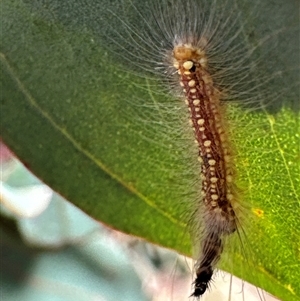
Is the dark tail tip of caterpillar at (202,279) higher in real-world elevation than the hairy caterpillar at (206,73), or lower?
lower

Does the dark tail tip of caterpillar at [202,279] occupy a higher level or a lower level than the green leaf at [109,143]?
lower

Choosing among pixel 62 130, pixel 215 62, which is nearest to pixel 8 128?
pixel 62 130

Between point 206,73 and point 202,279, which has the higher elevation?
point 206,73

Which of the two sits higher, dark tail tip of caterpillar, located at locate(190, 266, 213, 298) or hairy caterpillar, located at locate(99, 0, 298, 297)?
hairy caterpillar, located at locate(99, 0, 298, 297)

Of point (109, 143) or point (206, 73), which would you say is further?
point (109, 143)
